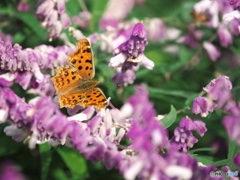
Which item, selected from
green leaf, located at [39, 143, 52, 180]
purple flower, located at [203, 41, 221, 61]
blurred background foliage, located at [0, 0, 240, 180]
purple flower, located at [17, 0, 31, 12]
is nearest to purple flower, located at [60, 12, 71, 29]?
blurred background foliage, located at [0, 0, 240, 180]

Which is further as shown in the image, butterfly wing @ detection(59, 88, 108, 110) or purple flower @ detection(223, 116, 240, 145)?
butterfly wing @ detection(59, 88, 108, 110)

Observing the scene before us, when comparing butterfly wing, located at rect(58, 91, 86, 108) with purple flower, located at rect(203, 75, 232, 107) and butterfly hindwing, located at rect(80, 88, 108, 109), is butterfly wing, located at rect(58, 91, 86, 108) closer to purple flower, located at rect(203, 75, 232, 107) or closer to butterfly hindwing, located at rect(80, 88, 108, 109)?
butterfly hindwing, located at rect(80, 88, 108, 109)

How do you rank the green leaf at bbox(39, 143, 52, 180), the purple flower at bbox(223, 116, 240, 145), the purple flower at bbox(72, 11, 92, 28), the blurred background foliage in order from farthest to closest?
the purple flower at bbox(72, 11, 92, 28) < the blurred background foliage < the green leaf at bbox(39, 143, 52, 180) < the purple flower at bbox(223, 116, 240, 145)

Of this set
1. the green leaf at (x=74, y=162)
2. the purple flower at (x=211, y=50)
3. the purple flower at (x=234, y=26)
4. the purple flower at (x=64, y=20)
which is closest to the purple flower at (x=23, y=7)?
the purple flower at (x=64, y=20)

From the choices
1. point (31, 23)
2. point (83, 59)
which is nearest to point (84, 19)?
point (31, 23)

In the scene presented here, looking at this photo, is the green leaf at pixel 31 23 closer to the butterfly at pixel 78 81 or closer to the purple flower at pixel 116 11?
the butterfly at pixel 78 81

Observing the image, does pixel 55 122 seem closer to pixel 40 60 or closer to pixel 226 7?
pixel 40 60
